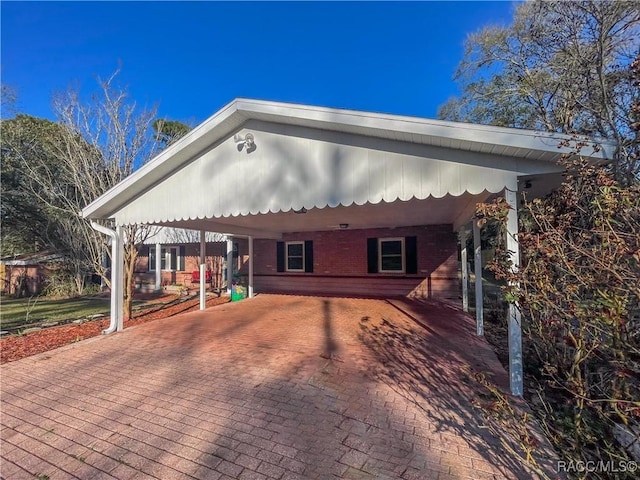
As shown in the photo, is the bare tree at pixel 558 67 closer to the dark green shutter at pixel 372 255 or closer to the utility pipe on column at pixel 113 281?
the dark green shutter at pixel 372 255

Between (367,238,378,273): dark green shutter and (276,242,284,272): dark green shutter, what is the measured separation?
4.21 m

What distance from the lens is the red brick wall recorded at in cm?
1203

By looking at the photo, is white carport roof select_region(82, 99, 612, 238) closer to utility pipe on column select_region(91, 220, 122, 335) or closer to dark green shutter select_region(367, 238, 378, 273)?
utility pipe on column select_region(91, 220, 122, 335)

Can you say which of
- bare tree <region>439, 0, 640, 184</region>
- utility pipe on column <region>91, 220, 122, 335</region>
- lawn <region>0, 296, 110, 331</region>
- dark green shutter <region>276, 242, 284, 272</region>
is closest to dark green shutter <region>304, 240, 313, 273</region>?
dark green shutter <region>276, 242, 284, 272</region>

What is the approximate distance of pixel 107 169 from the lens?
9500 mm

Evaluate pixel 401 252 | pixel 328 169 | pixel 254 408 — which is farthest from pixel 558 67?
pixel 254 408

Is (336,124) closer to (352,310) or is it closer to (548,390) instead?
(548,390)

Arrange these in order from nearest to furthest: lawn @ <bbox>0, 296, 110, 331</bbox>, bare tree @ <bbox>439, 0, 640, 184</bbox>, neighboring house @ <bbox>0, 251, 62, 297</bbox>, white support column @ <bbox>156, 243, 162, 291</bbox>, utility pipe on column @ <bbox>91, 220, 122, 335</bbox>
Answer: bare tree @ <bbox>439, 0, 640, 184</bbox>
utility pipe on column @ <bbox>91, 220, 122, 335</bbox>
lawn @ <bbox>0, 296, 110, 331</bbox>
neighboring house @ <bbox>0, 251, 62, 297</bbox>
white support column @ <bbox>156, 243, 162, 291</bbox>

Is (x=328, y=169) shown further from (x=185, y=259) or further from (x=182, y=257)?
(x=182, y=257)

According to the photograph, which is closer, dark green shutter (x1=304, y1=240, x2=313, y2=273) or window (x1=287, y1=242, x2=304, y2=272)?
dark green shutter (x1=304, y1=240, x2=313, y2=273)

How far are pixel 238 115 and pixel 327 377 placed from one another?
4.96 meters

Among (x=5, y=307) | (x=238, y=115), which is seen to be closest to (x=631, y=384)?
(x=238, y=115)

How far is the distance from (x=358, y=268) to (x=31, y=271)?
1801 cm

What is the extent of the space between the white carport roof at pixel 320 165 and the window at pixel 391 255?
499cm
